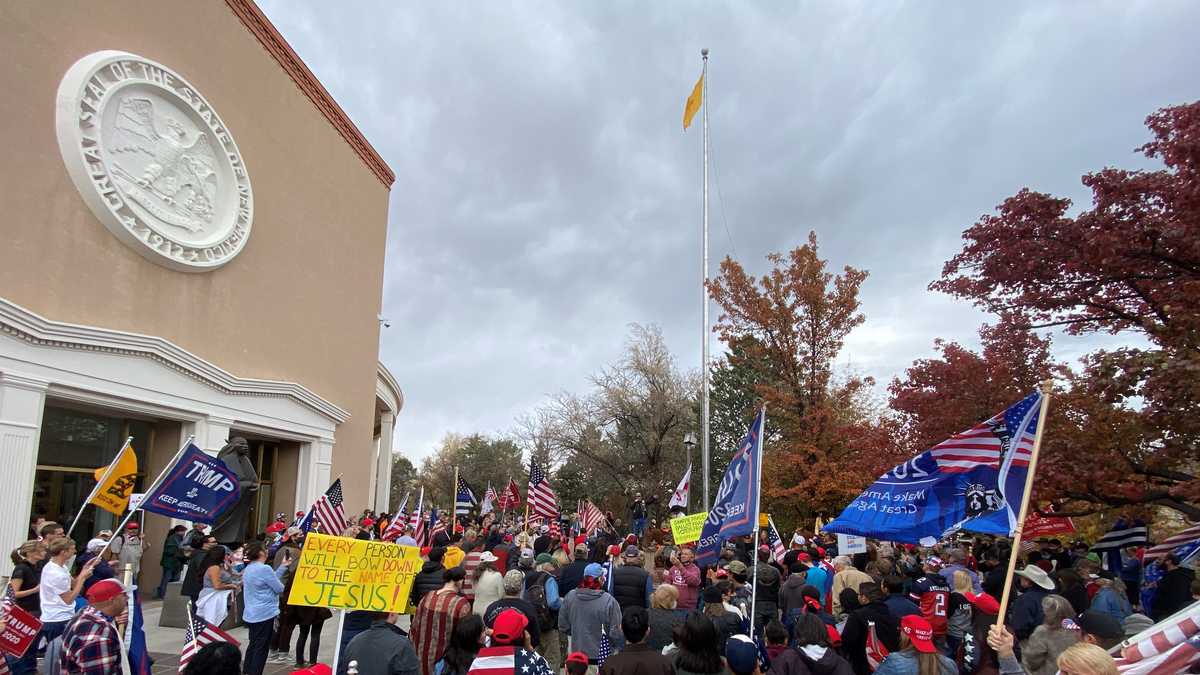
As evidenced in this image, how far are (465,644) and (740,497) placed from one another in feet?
13.6

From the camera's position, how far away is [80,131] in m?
14.1

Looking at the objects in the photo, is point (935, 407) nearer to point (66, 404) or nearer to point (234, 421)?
point (234, 421)

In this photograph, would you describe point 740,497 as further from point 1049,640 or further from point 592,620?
point 1049,640

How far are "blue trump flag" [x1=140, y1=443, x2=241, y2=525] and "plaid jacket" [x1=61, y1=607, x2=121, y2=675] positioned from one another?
11.1ft

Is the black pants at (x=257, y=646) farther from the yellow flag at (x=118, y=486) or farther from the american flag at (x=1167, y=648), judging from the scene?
the american flag at (x=1167, y=648)

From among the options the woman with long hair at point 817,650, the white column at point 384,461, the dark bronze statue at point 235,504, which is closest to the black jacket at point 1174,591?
the woman with long hair at point 817,650

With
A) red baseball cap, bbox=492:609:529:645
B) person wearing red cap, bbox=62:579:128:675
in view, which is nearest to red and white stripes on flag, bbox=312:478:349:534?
person wearing red cap, bbox=62:579:128:675

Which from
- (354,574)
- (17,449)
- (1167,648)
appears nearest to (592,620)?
(354,574)

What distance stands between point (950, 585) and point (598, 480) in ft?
109

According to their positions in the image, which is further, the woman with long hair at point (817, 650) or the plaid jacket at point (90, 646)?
the woman with long hair at point (817, 650)

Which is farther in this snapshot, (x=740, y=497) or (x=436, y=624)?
(x=740, y=497)

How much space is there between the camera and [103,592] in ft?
16.7

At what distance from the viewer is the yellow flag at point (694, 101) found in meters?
30.0

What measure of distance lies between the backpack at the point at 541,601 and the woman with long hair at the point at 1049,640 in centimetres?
455
